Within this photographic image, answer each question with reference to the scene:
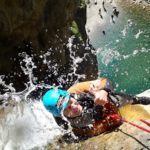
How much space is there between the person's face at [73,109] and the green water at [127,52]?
8920 millimetres

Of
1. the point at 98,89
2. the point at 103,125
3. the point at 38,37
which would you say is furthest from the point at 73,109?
the point at 38,37

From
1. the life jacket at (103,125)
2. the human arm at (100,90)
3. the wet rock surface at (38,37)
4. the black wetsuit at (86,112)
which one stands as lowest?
the life jacket at (103,125)

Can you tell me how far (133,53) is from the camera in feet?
51.8

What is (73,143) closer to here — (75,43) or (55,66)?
(55,66)

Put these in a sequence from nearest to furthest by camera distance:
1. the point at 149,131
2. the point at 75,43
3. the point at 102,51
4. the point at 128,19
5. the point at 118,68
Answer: the point at 149,131 → the point at 75,43 → the point at 118,68 → the point at 102,51 → the point at 128,19

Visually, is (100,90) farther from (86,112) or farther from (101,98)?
(86,112)

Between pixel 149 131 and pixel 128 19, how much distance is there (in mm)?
15161

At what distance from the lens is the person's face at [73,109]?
4.70 metres

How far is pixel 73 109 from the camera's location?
4.71 meters

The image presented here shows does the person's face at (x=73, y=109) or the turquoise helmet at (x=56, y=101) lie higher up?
the turquoise helmet at (x=56, y=101)

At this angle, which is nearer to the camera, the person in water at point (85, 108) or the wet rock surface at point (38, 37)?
the person in water at point (85, 108)

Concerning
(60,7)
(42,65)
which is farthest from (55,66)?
(60,7)

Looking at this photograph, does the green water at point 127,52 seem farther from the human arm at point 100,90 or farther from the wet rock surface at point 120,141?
the wet rock surface at point 120,141

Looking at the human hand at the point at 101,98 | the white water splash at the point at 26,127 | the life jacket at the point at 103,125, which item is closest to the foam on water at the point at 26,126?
the white water splash at the point at 26,127
